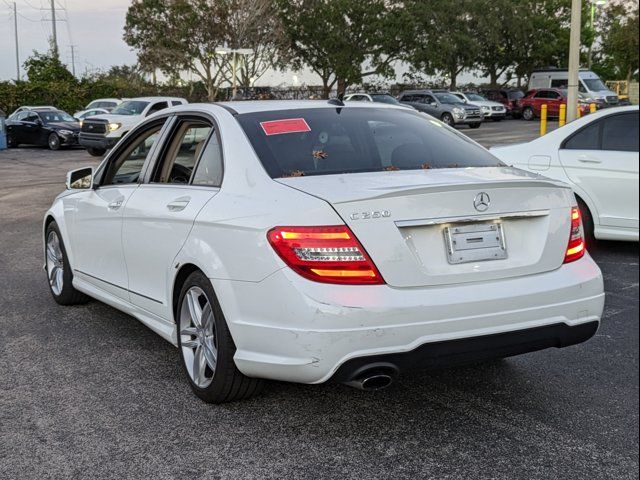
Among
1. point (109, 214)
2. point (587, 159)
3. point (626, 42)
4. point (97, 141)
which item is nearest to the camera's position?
point (626, 42)

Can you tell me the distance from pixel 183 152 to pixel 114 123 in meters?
21.1

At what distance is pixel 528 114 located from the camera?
46219mm

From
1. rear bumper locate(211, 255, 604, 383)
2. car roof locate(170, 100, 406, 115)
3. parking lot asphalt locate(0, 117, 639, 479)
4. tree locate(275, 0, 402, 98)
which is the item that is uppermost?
tree locate(275, 0, 402, 98)

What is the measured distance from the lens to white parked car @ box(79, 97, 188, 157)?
24.6m

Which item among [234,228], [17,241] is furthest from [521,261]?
[17,241]

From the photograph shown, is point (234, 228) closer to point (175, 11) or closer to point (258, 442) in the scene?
point (258, 442)

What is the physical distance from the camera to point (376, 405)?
4129mm

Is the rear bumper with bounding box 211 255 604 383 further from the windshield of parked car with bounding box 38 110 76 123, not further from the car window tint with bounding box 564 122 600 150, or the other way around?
the windshield of parked car with bounding box 38 110 76 123

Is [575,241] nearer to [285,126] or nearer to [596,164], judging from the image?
[285,126]

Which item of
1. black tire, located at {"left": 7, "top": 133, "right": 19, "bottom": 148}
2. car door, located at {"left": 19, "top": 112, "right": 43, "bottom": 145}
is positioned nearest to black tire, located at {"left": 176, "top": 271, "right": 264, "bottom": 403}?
car door, located at {"left": 19, "top": 112, "right": 43, "bottom": 145}

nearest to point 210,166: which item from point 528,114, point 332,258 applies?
point 332,258

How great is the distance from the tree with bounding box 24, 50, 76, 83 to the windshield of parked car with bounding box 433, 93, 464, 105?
21073mm

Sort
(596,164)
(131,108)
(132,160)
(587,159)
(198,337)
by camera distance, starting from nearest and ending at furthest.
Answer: (198,337) < (132,160) < (596,164) < (587,159) < (131,108)

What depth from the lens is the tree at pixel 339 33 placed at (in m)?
50.2
